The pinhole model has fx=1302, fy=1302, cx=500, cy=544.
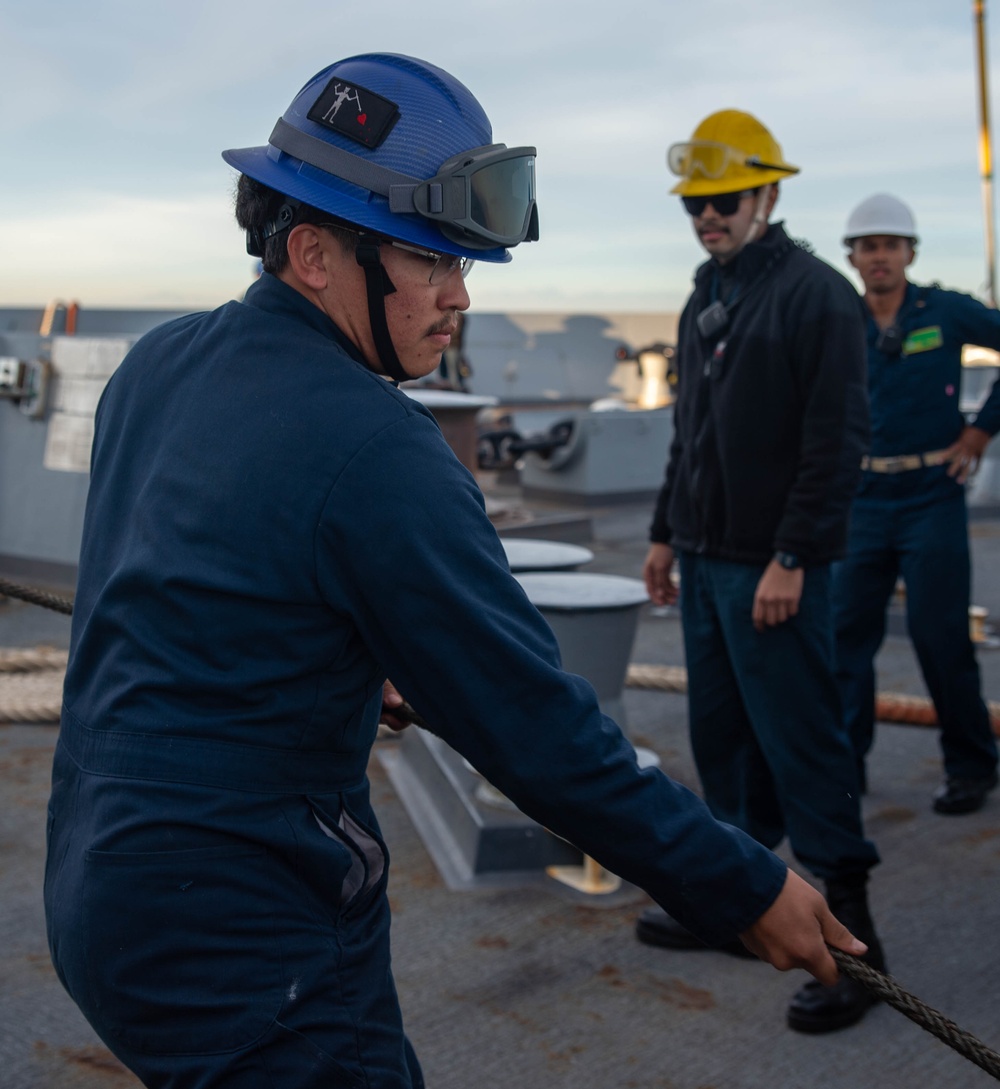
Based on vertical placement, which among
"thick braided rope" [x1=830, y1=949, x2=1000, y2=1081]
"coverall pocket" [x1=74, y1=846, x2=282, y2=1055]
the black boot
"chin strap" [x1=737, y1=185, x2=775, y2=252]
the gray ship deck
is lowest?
the gray ship deck

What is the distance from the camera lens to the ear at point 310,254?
1543 mm

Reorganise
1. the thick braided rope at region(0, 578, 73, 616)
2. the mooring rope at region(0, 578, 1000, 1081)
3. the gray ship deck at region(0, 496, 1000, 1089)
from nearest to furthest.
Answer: the mooring rope at region(0, 578, 1000, 1081), the thick braided rope at region(0, 578, 73, 616), the gray ship deck at region(0, 496, 1000, 1089)

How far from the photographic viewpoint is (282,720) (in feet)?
4.69

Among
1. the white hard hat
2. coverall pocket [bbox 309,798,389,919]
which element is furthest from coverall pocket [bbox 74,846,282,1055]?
the white hard hat

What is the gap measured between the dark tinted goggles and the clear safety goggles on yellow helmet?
1773 mm

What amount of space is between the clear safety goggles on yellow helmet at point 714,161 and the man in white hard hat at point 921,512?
4.25ft

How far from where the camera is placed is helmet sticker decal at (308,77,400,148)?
1.51 m

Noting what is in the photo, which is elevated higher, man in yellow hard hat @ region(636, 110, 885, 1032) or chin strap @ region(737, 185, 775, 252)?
chin strap @ region(737, 185, 775, 252)

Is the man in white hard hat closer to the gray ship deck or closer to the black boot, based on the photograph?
the gray ship deck

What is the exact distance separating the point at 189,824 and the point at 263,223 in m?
0.74

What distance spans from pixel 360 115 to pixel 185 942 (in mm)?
953

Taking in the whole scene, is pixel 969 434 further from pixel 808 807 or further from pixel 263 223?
pixel 263 223

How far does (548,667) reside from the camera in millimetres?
1436

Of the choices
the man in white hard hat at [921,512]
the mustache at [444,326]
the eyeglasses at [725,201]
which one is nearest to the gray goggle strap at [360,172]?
the mustache at [444,326]
